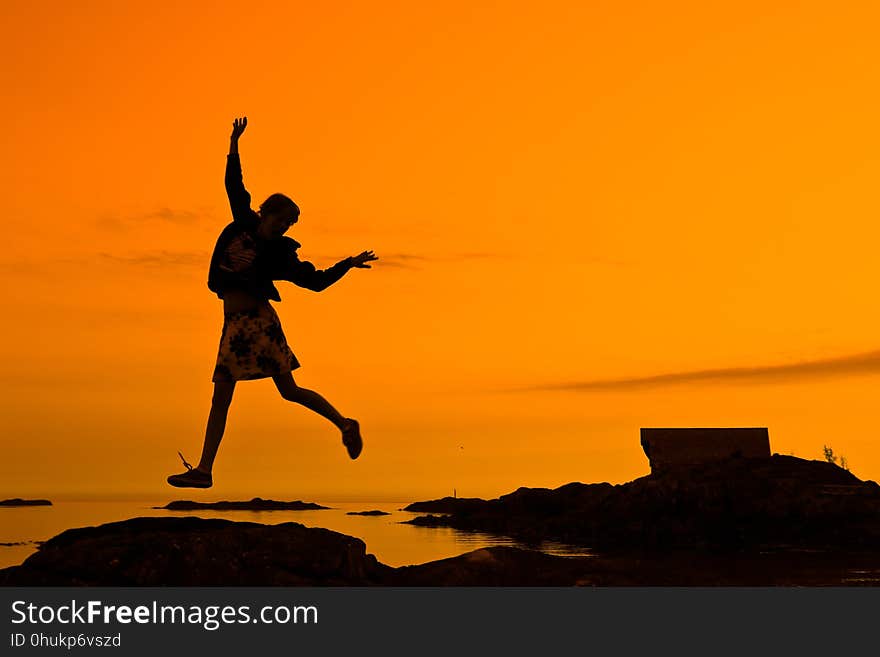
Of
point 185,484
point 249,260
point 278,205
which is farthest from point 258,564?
point 278,205

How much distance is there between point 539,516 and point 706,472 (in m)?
20.0

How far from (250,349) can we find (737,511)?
135 feet

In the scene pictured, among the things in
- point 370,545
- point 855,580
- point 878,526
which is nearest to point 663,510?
point 878,526

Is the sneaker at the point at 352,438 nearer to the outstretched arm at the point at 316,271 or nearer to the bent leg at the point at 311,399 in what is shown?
the bent leg at the point at 311,399

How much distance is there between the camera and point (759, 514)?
160ft

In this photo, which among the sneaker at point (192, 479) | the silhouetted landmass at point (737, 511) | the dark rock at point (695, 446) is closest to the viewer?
the sneaker at point (192, 479)

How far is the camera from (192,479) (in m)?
12.0

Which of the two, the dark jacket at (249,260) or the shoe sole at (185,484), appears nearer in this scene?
the shoe sole at (185,484)

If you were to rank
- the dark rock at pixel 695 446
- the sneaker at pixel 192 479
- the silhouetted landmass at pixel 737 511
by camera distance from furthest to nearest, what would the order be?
the dark rock at pixel 695 446
the silhouetted landmass at pixel 737 511
the sneaker at pixel 192 479

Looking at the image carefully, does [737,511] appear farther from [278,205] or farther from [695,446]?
[278,205]

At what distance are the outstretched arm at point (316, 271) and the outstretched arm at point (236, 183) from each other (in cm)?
80

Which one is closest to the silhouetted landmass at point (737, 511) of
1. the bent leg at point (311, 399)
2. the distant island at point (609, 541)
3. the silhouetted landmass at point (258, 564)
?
the distant island at point (609, 541)

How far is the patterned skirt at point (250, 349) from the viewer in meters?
12.2

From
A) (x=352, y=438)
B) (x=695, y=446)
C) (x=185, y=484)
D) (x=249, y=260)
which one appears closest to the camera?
(x=185, y=484)
